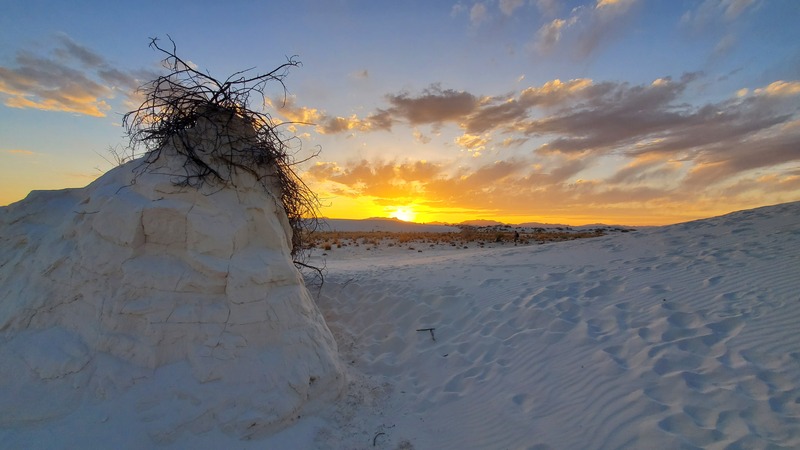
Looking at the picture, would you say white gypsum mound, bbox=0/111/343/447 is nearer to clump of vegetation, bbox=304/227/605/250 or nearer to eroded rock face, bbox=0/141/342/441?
eroded rock face, bbox=0/141/342/441

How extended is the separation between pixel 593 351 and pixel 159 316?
5.12 metres

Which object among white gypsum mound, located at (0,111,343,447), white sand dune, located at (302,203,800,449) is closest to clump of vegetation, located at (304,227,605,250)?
white sand dune, located at (302,203,800,449)

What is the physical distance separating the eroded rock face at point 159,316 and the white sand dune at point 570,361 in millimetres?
186

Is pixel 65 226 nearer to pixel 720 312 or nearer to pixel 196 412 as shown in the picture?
pixel 196 412

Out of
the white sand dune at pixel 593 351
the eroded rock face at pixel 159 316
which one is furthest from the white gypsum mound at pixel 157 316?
the white sand dune at pixel 593 351

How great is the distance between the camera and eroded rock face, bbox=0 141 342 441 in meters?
3.67

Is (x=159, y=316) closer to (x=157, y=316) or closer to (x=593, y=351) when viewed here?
(x=157, y=316)

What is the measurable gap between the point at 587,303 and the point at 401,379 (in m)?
Answer: 3.38

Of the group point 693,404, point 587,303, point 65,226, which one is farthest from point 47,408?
point 587,303

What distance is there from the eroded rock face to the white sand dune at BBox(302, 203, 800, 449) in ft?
3.44

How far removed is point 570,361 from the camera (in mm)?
4945

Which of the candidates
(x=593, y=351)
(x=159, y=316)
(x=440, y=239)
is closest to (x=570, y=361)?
(x=593, y=351)

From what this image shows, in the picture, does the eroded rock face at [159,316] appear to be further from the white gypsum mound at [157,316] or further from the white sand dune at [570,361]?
the white sand dune at [570,361]

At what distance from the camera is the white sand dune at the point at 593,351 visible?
143 inches
